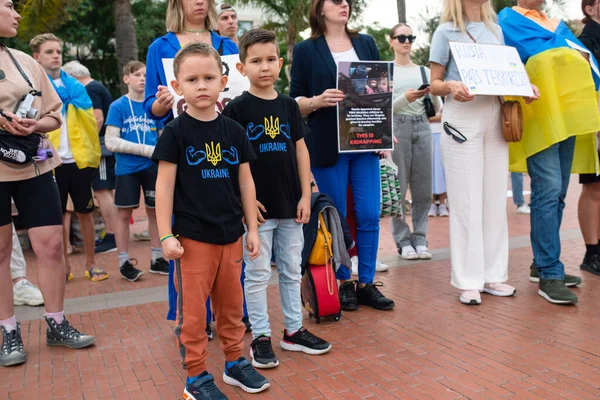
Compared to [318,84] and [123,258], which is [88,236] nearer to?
[123,258]

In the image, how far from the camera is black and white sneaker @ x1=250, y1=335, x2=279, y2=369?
3.58 meters

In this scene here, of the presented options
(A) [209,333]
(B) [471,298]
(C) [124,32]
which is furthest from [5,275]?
(C) [124,32]

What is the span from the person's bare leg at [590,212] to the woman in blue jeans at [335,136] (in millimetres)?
2116

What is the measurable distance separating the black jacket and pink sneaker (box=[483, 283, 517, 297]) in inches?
66.1

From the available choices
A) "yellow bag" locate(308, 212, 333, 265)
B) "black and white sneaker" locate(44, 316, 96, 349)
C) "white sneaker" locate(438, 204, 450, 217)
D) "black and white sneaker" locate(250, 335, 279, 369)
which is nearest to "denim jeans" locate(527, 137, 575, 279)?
"yellow bag" locate(308, 212, 333, 265)

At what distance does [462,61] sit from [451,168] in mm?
818

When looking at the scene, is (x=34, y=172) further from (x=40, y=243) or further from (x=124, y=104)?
(x=124, y=104)

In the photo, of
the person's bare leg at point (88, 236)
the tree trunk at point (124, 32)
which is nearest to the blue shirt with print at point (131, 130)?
the person's bare leg at point (88, 236)

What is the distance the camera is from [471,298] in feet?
15.3

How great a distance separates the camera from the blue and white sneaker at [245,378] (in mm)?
3262

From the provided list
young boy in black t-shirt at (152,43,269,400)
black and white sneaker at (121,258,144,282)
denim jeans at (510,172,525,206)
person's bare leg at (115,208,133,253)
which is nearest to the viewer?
young boy in black t-shirt at (152,43,269,400)

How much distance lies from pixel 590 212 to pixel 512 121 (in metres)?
1.52

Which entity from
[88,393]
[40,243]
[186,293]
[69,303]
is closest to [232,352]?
[186,293]

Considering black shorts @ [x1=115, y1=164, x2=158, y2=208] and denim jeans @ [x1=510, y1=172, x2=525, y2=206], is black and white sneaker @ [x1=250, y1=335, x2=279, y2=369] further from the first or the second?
denim jeans @ [x1=510, y1=172, x2=525, y2=206]
